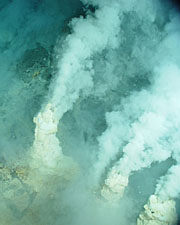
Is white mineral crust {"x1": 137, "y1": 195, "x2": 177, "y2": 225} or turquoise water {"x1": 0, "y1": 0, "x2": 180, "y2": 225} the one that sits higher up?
turquoise water {"x1": 0, "y1": 0, "x2": 180, "y2": 225}

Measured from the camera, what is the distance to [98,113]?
714 centimetres

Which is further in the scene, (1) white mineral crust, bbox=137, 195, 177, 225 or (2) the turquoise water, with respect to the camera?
(2) the turquoise water

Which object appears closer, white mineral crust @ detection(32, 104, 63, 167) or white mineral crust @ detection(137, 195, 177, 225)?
white mineral crust @ detection(137, 195, 177, 225)

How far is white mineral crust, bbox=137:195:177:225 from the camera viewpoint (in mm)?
5883

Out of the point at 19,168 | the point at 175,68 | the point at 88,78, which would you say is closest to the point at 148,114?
the point at 175,68

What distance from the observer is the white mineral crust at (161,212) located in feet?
19.3

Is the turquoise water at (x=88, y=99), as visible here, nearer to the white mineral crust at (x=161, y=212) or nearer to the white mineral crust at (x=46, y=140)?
the white mineral crust at (x=46, y=140)

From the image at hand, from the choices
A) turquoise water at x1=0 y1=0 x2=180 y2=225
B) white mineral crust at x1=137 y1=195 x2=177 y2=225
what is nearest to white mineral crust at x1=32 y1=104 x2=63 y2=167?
turquoise water at x1=0 y1=0 x2=180 y2=225

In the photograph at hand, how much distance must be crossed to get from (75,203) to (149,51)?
439 cm

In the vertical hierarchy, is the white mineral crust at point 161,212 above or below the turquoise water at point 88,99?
below

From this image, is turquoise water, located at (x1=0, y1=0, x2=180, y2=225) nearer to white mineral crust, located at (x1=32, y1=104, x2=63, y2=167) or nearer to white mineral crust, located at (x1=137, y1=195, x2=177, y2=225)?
white mineral crust, located at (x1=32, y1=104, x2=63, y2=167)

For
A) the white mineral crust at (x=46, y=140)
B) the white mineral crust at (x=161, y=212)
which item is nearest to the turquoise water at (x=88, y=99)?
the white mineral crust at (x=46, y=140)

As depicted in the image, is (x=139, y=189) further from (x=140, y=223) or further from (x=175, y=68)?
(x=175, y=68)

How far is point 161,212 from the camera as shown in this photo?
5879mm
